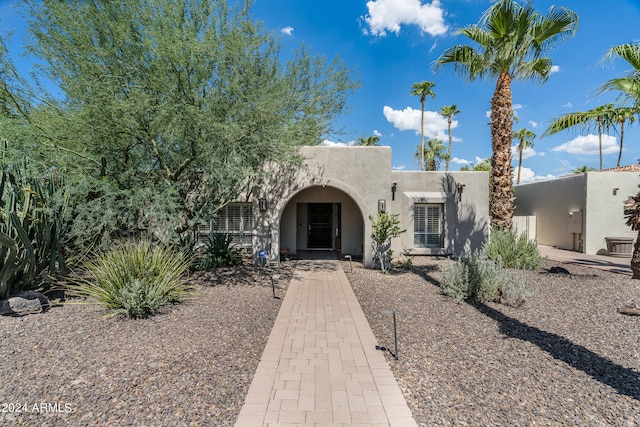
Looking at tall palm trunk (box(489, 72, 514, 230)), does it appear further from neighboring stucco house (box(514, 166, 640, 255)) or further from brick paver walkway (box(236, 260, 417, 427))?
brick paver walkway (box(236, 260, 417, 427))

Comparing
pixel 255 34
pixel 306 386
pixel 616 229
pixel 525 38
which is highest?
pixel 525 38

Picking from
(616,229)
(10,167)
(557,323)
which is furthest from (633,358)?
(616,229)

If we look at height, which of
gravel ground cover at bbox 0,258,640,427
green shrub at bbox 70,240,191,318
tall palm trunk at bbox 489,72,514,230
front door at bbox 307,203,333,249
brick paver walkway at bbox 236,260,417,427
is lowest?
brick paver walkway at bbox 236,260,417,427

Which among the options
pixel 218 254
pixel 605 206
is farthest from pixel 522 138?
pixel 218 254

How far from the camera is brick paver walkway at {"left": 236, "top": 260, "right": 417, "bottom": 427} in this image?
334 cm

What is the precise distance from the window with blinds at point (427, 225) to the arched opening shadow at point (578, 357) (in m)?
8.14

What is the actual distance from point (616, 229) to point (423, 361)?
59.5 ft

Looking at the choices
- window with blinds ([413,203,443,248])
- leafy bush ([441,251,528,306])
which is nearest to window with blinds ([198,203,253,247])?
window with blinds ([413,203,443,248])

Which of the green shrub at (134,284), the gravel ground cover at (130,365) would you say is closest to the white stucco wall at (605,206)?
the gravel ground cover at (130,365)

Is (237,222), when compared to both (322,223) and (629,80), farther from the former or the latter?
(629,80)

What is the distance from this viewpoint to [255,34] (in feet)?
26.7

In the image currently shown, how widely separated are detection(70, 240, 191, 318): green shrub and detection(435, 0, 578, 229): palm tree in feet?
39.7

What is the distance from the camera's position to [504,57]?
11.4m

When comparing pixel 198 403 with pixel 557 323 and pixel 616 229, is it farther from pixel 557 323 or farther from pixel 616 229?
pixel 616 229
